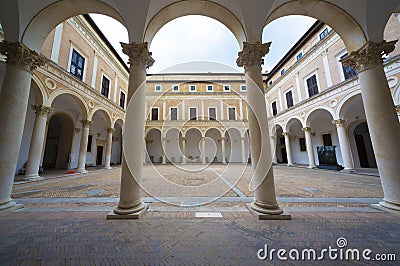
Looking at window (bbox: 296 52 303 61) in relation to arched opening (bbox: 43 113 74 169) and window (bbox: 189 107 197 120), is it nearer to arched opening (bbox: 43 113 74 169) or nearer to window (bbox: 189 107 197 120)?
window (bbox: 189 107 197 120)

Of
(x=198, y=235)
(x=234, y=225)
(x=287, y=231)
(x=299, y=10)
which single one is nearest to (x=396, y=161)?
(x=287, y=231)

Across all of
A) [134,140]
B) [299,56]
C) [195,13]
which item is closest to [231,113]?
[299,56]

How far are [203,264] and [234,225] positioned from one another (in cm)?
122

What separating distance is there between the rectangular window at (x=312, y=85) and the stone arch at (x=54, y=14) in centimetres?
1660

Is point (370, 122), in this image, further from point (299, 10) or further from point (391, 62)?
point (391, 62)

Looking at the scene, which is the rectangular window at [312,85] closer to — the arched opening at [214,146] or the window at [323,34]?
the window at [323,34]

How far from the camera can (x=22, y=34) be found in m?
4.17

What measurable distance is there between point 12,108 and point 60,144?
1258 cm

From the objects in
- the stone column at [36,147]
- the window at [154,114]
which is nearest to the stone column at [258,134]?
the stone column at [36,147]

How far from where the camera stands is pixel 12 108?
12.7ft

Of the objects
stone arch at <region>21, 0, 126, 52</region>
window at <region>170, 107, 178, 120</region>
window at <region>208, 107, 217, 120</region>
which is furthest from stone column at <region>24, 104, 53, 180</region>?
window at <region>208, 107, 217, 120</region>

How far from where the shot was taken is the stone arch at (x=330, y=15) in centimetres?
421

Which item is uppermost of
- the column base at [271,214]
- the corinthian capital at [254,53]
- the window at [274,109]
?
the window at [274,109]

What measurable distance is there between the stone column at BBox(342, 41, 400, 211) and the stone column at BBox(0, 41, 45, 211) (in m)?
9.21
